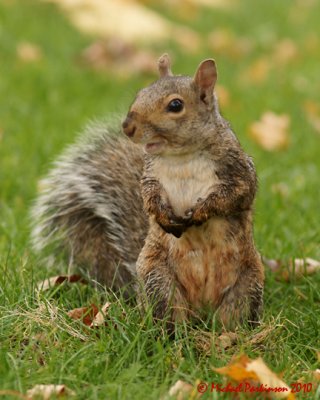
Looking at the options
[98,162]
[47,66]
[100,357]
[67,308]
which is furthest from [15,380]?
[47,66]

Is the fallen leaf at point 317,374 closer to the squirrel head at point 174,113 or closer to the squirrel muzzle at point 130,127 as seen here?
the squirrel head at point 174,113

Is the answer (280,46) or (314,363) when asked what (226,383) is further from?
(280,46)

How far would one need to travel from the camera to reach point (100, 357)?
2.24m

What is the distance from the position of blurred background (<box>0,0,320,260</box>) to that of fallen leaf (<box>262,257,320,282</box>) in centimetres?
9

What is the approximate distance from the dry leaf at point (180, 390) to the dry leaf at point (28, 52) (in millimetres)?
4156

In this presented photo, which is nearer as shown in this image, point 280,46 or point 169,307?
point 169,307

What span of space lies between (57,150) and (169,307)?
2.03 meters

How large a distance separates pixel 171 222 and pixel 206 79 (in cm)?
44

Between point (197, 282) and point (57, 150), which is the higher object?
point (57, 150)

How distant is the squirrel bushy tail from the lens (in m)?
2.93

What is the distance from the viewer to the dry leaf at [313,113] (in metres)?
5.37

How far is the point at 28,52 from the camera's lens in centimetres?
605

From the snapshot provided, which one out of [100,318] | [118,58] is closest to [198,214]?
[100,318]

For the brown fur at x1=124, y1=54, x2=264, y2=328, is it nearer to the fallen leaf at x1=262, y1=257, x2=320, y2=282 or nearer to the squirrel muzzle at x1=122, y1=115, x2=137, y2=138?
the squirrel muzzle at x1=122, y1=115, x2=137, y2=138
